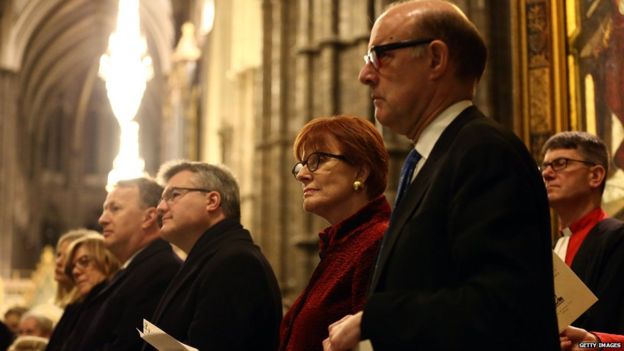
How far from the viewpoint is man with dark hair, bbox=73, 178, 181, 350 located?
4.65m

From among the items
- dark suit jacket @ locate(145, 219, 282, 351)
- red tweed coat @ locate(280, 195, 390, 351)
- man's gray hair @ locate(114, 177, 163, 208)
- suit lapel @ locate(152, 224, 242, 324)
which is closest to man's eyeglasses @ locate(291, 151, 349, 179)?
red tweed coat @ locate(280, 195, 390, 351)

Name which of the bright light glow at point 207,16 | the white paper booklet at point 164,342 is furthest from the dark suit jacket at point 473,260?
the bright light glow at point 207,16

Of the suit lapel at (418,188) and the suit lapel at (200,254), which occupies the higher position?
the suit lapel at (418,188)

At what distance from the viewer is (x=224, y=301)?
368 cm

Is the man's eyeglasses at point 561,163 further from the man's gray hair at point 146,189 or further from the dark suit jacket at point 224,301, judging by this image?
the man's gray hair at point 146,189

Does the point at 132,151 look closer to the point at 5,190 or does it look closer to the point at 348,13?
the point at 5,190

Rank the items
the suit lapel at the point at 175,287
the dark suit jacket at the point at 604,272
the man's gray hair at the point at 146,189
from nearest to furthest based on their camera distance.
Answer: the dark suit jacket at the point at 604,272 < the suit lapel at the point at 175,287 < the man's gray hair at the point at 146,189

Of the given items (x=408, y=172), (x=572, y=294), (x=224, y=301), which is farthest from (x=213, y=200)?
(x=408, y=172)

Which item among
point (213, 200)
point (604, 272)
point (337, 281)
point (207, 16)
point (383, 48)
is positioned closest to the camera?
point (383, 48)

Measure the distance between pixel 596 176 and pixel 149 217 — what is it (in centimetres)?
236

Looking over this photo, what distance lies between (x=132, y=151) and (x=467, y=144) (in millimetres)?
24097

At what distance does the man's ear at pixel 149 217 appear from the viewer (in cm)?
516

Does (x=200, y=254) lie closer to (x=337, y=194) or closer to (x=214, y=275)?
(x=214, y=275)

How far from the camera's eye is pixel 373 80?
2.39m
